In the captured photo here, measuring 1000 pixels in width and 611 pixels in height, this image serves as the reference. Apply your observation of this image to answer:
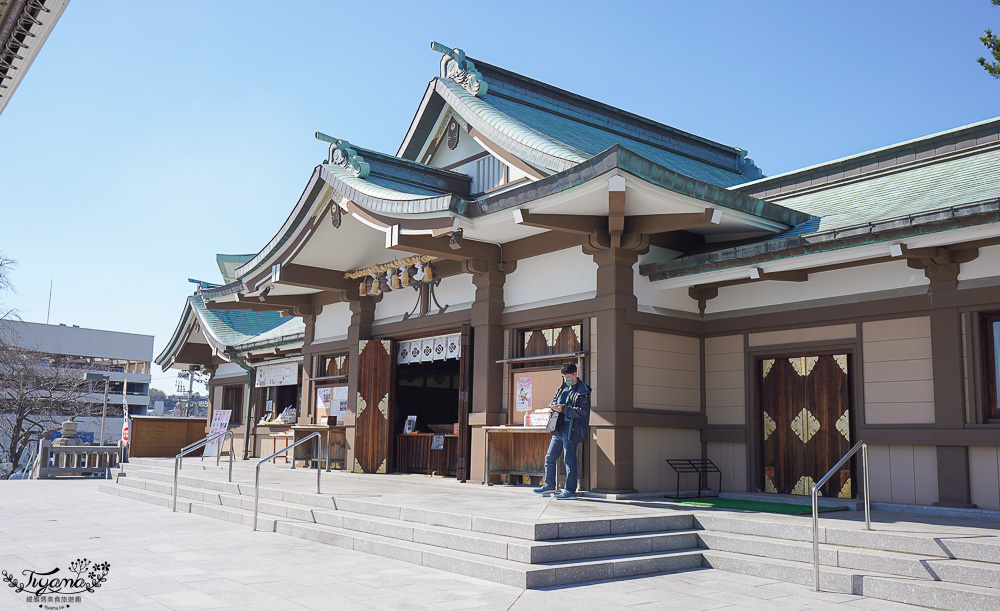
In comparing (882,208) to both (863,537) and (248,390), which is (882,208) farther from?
(248,390)

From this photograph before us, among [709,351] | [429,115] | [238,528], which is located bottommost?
[238,528]

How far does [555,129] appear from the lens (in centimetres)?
1290

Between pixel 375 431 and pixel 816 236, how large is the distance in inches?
341

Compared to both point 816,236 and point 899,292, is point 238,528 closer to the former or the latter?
point 816,236

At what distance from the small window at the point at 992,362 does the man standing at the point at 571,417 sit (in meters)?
4.29

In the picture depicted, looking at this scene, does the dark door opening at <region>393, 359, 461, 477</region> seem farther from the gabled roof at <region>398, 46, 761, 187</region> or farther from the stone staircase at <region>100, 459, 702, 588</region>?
the gabled roof at <region>398, 46, 761, 187</region>

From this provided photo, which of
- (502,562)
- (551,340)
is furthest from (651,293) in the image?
(502,562)

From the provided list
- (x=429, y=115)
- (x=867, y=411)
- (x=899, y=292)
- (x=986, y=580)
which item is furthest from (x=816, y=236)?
(x=429, y=115)

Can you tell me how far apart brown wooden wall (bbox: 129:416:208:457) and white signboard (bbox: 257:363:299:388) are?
4.12 metres

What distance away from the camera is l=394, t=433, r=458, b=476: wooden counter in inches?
526

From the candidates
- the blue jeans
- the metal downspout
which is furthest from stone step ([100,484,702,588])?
the metal downspout

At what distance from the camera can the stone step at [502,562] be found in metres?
6.45

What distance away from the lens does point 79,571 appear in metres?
6.79

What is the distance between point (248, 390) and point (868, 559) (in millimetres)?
17509
